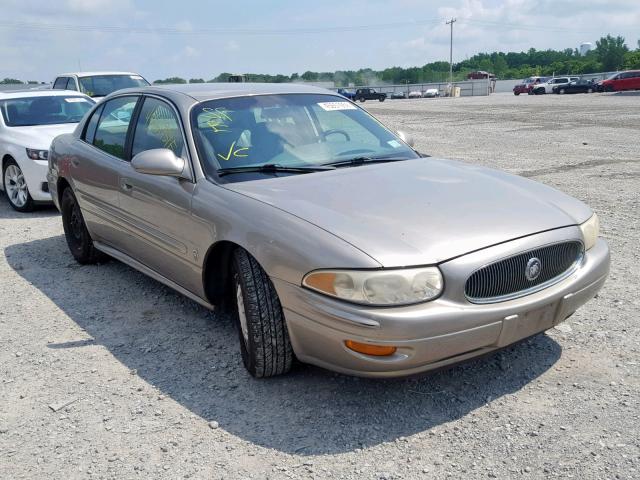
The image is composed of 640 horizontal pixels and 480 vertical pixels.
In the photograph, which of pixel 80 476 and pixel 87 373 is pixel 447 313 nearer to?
pixel 80 476

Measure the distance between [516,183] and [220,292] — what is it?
6.15 feet

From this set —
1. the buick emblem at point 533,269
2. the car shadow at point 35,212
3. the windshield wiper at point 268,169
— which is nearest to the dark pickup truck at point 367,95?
the car shadow at point 35,212

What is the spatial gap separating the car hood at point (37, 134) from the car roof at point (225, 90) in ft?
12.0

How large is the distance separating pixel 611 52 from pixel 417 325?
102m

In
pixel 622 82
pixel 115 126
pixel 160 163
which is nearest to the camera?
pixel 160 163

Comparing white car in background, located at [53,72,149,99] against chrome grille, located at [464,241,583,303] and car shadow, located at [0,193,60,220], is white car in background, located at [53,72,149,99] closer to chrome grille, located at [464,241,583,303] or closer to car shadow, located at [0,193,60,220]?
car shadow, located at [0,193,60,220]

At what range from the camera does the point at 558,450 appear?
2686mm

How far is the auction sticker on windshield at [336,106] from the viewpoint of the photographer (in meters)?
4.46

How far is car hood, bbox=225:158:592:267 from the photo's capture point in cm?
282

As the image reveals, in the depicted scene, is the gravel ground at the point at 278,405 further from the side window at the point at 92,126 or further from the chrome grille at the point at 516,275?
the side window at the point at 92,126

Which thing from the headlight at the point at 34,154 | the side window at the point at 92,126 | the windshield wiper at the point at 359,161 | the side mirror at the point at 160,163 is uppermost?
the side window at the point at 92,126

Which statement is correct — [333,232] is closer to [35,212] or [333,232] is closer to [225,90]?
[225,90]

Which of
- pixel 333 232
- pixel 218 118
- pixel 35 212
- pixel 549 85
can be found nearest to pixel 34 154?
pixel 35 212

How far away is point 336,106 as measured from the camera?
14.9 ft
